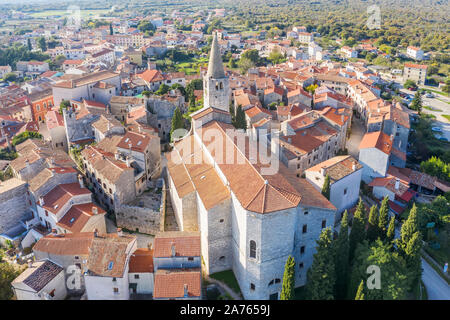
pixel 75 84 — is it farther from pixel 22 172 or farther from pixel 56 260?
pixel 56 260

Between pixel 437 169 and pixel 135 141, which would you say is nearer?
pixel 135 141

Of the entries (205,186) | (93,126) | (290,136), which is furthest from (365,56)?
(205,186)

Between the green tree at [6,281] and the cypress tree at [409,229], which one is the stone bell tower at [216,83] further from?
the green tree at [6,281]

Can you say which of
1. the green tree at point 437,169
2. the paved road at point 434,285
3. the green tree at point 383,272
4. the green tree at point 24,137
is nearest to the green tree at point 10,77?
the green tree at point 24,137

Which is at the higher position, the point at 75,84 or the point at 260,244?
the point at 75,84

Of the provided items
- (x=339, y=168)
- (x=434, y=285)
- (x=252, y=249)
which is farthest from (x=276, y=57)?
(x=252, y=249)

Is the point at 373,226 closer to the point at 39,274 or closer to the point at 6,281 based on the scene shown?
the point at 39,274

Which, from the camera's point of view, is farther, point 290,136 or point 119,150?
point 290,136

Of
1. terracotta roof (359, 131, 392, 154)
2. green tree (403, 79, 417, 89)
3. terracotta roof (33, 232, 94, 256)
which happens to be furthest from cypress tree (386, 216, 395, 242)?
green tree (403, 79, 417, 89)
